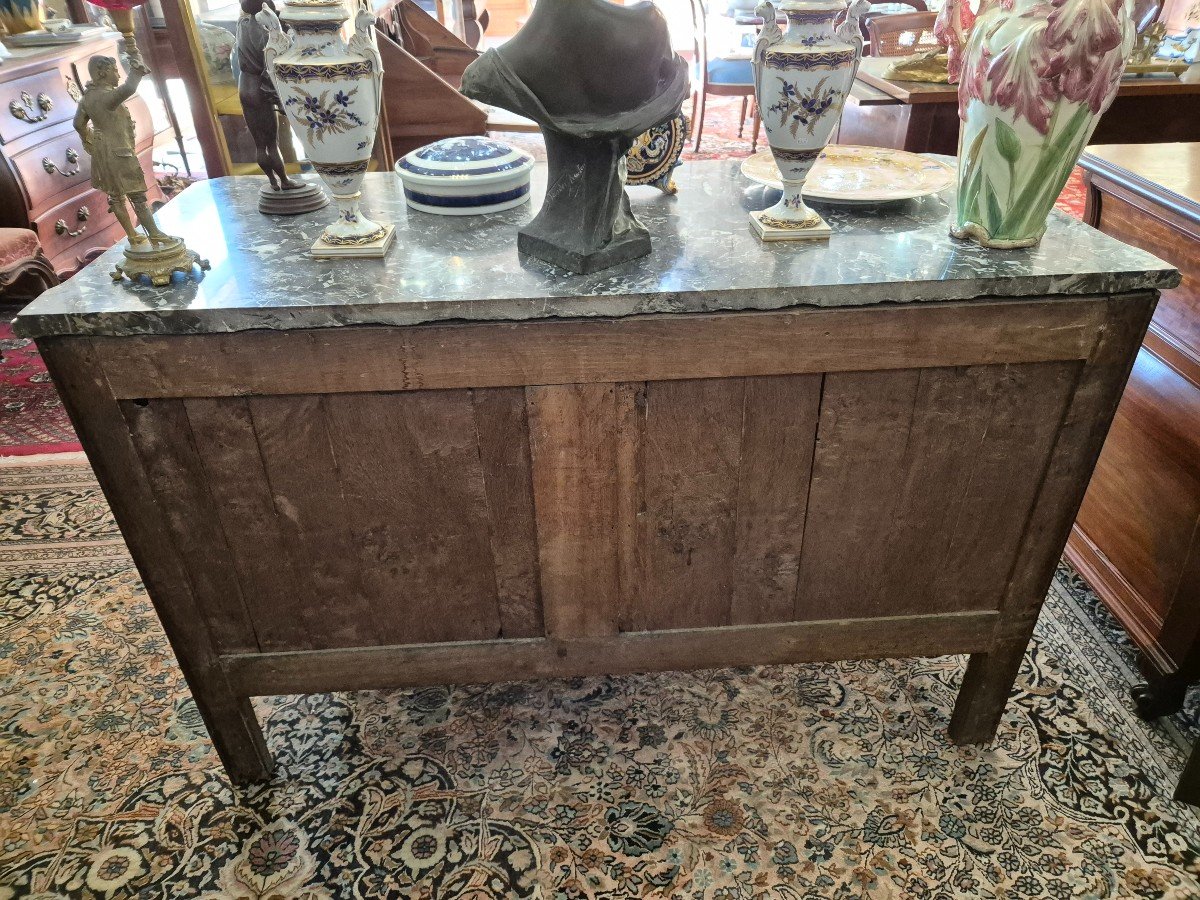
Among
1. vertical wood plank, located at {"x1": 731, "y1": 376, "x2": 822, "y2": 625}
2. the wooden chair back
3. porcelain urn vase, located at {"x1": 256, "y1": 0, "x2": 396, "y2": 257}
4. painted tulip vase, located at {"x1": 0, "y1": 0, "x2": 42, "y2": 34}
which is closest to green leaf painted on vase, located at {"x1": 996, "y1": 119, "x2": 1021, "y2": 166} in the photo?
vertical wood plank, located at {"x1": 731, "y1": 376, "x2": 822, "y2": 625}

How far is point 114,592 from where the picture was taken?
1.88 m

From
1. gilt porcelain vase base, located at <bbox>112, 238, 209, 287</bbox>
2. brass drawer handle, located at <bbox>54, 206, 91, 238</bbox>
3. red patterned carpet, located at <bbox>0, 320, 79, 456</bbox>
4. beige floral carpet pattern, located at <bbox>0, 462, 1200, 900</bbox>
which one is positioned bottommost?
red patterned carpet, located at <bbox>0, 320, 79, 456</bbox>

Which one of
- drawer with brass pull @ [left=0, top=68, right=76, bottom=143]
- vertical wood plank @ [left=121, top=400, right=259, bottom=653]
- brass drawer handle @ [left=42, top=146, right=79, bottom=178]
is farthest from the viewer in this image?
brass drawer handle @ [left=42, top=146, right=79, bottom=178]

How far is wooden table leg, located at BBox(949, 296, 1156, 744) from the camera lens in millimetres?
1115

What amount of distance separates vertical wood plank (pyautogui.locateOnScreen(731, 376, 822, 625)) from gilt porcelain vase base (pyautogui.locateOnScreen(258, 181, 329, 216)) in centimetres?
78

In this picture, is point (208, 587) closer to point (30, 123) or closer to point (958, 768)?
point (958, 768)

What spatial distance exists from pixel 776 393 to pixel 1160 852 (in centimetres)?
97

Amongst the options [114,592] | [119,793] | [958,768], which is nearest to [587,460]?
[958,768]

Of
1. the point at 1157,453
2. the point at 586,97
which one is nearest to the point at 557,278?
the point at 586,97

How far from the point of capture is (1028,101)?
1031mm

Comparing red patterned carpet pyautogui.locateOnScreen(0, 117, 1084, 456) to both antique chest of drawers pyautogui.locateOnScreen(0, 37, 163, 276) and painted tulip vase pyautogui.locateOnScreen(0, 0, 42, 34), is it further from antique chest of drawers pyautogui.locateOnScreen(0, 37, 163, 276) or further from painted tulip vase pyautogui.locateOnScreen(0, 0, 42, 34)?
painted tulip vase pyautogui.locateOnScreen(0, 0, 42, 34)

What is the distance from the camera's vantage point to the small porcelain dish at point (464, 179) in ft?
4.33

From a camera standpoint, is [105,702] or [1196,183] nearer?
[1196,183]

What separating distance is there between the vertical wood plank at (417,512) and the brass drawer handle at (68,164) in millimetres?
2609
